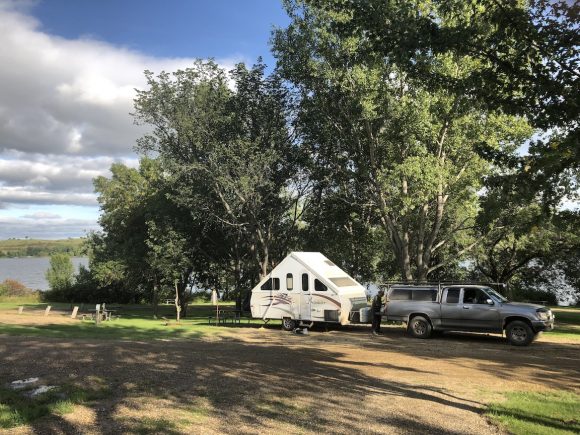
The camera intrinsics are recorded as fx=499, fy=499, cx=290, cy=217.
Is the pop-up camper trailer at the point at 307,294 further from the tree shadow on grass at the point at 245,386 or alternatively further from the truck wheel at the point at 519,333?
the tree shadow on grass at the point at 245,386

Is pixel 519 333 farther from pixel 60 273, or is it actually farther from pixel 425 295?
pixel 60 273

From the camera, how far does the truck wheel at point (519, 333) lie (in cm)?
1535

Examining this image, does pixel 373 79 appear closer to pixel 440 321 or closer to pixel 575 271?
pixel 440 321

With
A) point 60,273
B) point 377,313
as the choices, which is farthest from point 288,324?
point 60,273

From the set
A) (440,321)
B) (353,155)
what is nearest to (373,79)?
(353,155)

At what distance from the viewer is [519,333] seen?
1553cm

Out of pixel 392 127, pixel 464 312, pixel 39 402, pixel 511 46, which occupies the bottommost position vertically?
pixel 39 402

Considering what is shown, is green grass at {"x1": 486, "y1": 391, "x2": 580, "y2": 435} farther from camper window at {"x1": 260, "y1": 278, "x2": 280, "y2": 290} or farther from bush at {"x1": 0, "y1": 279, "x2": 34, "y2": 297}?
bush at {"x1": 0, "y1": 279, "x2": 34, "y2": 297}

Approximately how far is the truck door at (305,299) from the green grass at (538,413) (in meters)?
11.4

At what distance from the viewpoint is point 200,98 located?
27359 mm

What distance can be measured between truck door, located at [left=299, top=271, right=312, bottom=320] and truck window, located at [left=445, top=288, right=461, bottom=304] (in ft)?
17.4

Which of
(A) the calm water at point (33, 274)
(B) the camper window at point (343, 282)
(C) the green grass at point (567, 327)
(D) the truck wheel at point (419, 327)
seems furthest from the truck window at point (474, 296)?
(A) the calm water at point (33, 274)

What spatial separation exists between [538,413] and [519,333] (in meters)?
8.85

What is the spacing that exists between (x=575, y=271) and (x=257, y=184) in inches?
913
